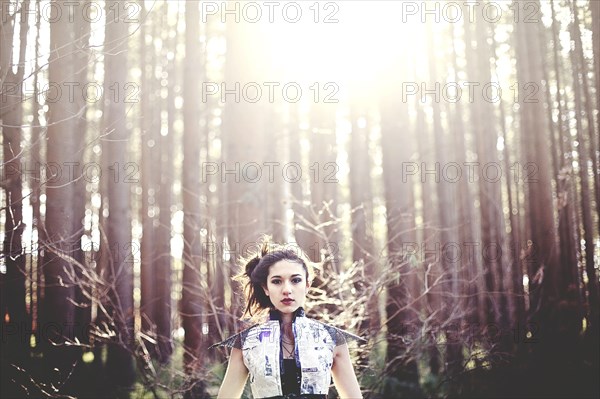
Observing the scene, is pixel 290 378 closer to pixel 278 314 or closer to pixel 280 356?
pixel 280 356

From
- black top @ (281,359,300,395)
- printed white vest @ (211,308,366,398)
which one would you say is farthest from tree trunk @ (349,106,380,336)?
black top @ (281,359,300,395)

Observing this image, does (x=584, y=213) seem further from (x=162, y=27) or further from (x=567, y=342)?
(x=162, y=27)

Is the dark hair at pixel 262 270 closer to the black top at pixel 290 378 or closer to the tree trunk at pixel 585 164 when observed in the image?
the black top at pixel 290 378

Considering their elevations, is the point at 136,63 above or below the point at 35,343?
above

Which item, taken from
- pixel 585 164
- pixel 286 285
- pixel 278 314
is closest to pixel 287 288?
A: pixel 286 285

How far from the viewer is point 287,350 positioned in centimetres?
359

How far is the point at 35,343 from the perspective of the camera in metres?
9.85

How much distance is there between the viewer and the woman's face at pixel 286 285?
371cm

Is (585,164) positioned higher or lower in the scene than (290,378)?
higher

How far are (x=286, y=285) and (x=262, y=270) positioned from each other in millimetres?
234

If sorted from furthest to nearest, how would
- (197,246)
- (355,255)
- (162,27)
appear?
(162,27) < (355,255) < (197,246)

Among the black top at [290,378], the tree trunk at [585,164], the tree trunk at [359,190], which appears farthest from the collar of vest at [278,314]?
the tree trunk at [585,164]

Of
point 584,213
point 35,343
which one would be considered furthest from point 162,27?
point 584,213

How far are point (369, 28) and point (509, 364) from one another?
773 centimetres
